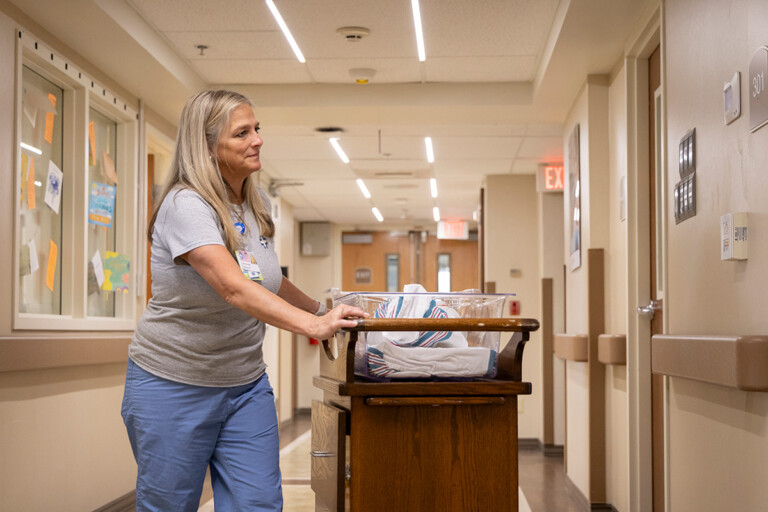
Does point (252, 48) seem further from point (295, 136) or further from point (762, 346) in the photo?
point (762, 346)

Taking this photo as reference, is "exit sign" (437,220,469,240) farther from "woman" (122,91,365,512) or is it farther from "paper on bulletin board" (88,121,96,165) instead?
"woman" (122,91,365,512)

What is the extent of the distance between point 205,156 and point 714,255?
1.65 meters

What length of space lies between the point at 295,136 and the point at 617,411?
3486mm

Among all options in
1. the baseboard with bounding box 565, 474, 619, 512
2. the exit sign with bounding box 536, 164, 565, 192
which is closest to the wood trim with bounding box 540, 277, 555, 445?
the exit sign with bounding box 536, 164, 565, 192

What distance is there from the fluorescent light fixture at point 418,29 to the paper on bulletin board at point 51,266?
2187 millimetres

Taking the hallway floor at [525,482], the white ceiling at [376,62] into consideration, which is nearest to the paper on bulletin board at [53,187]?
the white ceiling at [376,62]

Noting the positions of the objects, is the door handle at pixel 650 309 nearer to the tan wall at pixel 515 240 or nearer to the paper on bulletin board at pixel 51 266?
the paper on bulletin board at pixel 51 266

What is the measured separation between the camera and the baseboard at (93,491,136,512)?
4876mm

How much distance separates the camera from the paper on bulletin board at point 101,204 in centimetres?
505

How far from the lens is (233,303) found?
1852 mm

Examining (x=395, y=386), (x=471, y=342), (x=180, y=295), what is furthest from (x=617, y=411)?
(x=180, y=295)

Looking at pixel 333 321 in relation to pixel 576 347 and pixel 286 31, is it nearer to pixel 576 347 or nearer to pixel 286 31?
pixel 286 31

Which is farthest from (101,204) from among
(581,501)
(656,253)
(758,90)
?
(758,90)

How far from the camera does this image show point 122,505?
5090 millimetres
